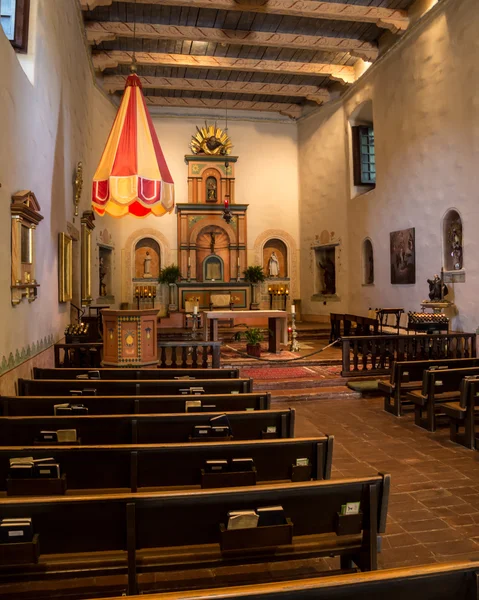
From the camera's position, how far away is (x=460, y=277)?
33.3ft

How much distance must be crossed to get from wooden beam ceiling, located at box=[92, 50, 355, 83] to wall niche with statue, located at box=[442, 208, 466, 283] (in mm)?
6356

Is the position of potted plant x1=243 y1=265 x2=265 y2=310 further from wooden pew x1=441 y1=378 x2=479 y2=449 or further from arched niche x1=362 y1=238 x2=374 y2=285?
wooden pew x1=441 y1=378 x2=479 y2=449

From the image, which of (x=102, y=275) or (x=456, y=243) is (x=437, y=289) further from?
(x=102, y=275)

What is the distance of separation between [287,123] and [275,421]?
52.7 ft

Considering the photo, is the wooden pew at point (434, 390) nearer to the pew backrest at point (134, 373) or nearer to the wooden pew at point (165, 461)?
the pew backrest at point (134, 373)

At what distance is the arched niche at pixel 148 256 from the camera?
17.0m

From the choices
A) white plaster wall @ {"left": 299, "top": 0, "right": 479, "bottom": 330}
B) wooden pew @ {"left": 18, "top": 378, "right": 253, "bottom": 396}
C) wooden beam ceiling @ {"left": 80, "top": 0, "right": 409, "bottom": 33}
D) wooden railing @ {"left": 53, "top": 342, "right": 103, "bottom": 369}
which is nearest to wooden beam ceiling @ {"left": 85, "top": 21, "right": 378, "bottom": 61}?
wooden beam ceiling @ {"left": 80, "top": 0, "right": 409, "bottom": 33}

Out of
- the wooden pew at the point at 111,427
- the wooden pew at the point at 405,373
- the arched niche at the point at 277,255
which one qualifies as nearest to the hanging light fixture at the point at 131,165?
the wooden pew at the point at 405,373

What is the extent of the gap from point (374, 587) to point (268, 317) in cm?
906

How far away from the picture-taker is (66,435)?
3.26 m

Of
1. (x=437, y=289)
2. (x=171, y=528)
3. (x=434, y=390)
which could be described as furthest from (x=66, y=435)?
(x=437, y=289)

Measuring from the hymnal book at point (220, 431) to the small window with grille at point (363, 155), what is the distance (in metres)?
12.9

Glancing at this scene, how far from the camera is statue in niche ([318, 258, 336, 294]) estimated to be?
1635cm

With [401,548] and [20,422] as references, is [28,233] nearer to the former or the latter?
[20,422]
